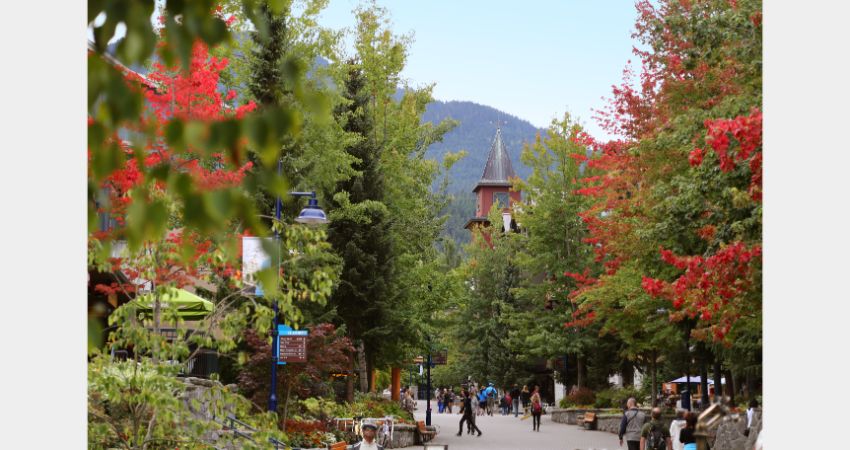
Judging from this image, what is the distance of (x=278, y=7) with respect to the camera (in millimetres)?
3654

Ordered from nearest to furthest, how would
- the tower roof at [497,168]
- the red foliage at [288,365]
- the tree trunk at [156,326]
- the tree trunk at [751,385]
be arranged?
the tree trunk at [156,326] < the red foliage at [288,365] < the tree trunk at [751,385] < the tower roof at [497,168]

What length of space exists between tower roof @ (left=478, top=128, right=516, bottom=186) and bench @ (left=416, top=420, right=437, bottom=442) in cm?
9131

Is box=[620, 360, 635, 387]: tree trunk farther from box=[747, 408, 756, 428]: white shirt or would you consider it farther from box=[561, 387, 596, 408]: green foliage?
box=[747, 408, 756, 428]: white shirt

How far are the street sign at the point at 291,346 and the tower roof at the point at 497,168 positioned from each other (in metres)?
106

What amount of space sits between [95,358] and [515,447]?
2198 cm

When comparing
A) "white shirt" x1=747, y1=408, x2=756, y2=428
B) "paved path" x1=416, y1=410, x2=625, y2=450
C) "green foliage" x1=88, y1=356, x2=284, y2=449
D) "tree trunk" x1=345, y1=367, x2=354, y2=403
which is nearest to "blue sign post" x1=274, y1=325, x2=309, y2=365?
"green foliage" x1=88, y1=356, x2=284, y2=449

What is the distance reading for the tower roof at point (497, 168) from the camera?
12538 centimetres

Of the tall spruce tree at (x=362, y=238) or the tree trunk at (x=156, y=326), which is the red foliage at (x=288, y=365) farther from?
the tree trunk at (x=156, y=326)

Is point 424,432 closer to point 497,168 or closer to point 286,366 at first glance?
point 286,366

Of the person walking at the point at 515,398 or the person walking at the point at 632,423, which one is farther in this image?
the person walking at the point at 515,398

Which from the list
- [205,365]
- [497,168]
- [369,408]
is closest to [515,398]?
[369,408]

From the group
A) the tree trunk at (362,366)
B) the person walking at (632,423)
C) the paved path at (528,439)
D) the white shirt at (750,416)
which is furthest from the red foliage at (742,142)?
the tree trunk at (362,366)

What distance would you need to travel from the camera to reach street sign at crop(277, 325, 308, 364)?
1867 centimetres
